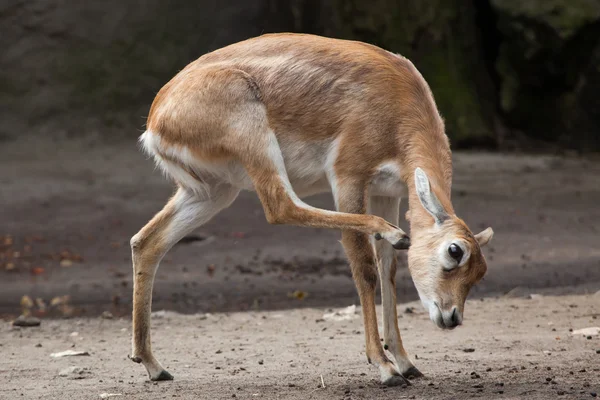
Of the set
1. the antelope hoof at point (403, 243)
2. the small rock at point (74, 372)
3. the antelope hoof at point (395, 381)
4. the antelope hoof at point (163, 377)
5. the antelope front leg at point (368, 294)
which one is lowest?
the small rock at point (74, 372)

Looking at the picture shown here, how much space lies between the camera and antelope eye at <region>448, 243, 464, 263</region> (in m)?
4.96

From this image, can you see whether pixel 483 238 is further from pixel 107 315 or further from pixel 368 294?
pixel 107 315

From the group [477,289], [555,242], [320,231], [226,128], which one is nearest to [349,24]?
[320,231]

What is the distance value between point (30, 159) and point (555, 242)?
7539 millimetres

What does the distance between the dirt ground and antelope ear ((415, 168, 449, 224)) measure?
93cm

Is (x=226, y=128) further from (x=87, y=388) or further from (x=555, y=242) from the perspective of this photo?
(x=555, y=242)

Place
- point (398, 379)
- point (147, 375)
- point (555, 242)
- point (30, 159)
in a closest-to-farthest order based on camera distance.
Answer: point (398, 379) < point (147, 375) < point (555, 242) < point (30, 159)

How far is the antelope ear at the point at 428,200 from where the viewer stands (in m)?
5.16

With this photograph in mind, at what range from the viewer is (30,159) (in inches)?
563

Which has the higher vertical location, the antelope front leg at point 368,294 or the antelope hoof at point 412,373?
the antelope front leg at point 368,294

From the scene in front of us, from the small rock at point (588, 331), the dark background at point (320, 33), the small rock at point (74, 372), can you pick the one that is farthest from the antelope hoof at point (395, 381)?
the dark background at point (320, 33)

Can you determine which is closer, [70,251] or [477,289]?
[477,289]

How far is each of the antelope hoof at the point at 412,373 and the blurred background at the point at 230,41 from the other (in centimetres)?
516

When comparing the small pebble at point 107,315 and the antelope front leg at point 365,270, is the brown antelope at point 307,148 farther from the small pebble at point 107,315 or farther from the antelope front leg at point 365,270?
the small pebble at point 107,315
